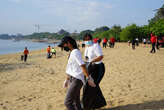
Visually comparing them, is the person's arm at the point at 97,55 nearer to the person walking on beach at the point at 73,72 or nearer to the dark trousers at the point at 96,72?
the dark trousers at the point at 96,72

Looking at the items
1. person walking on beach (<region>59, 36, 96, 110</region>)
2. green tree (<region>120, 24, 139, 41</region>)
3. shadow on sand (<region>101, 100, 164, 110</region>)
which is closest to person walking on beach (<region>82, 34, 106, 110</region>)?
person walking on beach (<region>59, 36, 96, 110</region>)

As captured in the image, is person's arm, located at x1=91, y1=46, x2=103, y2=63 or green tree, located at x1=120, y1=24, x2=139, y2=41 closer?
person's arm, located at x1=91, y1=46, x2=103, y2=63

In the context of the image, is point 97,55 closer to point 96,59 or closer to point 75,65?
point 96,59

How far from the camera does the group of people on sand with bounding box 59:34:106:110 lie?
3096 millimetres

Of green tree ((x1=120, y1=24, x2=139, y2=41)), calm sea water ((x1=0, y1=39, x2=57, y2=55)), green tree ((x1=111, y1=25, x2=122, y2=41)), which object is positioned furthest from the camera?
green tree ((x1=111, y1=25, x2=122, y2=41))

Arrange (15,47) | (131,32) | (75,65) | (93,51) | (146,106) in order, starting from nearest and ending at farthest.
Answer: (75,65), (93,51), (146,106), (131,32), (15,47)

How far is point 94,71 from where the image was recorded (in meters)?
3.65

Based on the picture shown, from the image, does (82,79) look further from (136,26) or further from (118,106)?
(136,26)

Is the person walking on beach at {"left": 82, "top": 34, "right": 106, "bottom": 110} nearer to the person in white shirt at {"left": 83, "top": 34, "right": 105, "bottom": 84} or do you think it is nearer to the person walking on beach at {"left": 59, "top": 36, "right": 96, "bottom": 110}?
the person in white shirt at {"left": 83, "top": 34, "right": 105, "bottom": 84}

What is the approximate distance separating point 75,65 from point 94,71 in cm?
68

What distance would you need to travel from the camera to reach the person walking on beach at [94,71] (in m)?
3.63

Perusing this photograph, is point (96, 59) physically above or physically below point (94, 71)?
above

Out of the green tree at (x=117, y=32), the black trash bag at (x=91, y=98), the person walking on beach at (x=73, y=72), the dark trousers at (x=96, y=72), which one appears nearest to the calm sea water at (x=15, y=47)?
the green tree at (x=117, y=32)

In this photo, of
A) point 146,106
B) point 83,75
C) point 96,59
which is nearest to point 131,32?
point 146,106
